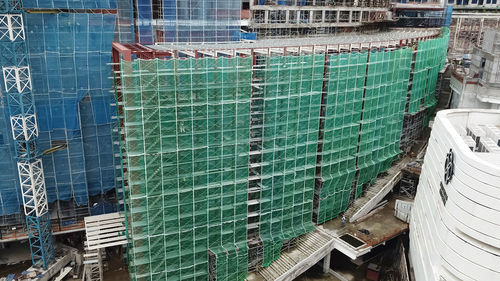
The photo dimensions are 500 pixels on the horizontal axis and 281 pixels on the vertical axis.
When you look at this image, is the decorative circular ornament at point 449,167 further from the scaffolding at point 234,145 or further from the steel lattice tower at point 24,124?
the steel lattice tower at point 24,124

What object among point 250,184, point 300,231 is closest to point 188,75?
point 250,184

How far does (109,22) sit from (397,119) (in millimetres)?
38770

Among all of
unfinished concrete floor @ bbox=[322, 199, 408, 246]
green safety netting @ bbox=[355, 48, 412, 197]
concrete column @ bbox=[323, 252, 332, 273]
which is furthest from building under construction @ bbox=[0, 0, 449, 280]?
concrete column @ bbox=[323, 252, 332, 273]

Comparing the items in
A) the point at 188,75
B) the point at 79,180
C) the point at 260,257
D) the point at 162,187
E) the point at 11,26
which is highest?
the point at 11,26

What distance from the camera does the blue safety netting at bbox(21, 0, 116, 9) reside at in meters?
38.3

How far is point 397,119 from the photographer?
186 ft

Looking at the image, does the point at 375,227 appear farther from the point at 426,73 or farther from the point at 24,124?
the point at 24,124

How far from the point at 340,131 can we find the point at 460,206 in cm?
2002

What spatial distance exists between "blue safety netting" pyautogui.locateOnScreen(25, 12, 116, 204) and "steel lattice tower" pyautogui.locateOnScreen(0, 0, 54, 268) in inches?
68.7

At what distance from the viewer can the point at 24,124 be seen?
3681 centimetres

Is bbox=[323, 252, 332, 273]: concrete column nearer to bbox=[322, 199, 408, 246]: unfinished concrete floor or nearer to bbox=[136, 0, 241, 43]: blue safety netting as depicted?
bbox=[322, 199, 408, 246]: unfinished concrete floor

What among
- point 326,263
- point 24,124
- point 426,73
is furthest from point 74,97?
point 426,73

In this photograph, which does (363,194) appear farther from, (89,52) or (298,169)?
(89,52)

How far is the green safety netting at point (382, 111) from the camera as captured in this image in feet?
162
